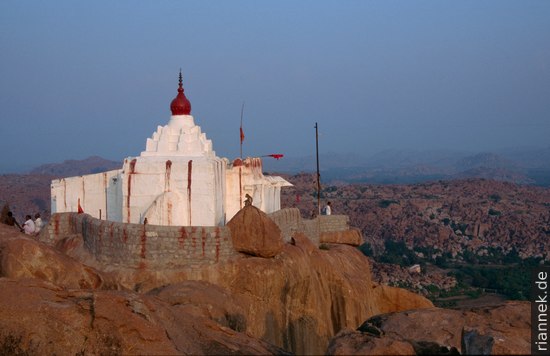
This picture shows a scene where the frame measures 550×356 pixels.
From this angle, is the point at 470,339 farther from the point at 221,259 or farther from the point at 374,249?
the point at 374,249

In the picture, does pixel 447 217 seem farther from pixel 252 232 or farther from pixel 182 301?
pixel 182 301

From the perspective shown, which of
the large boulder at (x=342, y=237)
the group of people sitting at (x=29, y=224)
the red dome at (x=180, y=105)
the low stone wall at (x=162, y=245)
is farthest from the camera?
the large boulder at (x=342, y=237)

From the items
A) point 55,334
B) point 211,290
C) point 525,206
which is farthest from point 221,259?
point 525,206

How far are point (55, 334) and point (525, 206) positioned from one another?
2907 inches

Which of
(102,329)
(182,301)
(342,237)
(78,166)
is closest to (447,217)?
(342,237)

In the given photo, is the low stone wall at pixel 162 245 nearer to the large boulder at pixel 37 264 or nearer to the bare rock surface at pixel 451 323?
the large boulder at pixel 37 264

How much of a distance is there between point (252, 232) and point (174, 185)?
11.4 ft

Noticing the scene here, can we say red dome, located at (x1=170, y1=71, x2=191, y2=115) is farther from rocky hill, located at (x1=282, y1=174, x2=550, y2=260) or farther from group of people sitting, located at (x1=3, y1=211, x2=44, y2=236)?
rocky hill, located at (x1=282, y1=174, x2=550, y2=260)

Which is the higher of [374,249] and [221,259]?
[221,259]

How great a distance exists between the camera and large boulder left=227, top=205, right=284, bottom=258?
17.3 m

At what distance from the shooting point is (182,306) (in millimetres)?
12016

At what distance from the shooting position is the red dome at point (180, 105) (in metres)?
22.1

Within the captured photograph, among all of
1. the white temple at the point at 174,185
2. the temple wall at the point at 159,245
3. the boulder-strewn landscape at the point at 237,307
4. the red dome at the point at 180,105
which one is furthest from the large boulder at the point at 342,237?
the temple wall at the point at 159,245

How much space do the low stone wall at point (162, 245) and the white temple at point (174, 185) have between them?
245 cm
